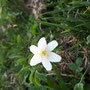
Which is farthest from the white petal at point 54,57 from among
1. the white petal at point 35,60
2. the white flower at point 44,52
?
the white petal at point 35,60

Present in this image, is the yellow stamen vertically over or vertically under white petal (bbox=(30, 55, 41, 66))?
over

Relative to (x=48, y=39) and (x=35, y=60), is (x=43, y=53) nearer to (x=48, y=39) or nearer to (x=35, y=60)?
(x=35, y=60)

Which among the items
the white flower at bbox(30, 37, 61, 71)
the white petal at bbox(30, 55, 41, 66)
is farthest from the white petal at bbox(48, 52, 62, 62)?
the white petal at bbox(30, 55, 41, 66)

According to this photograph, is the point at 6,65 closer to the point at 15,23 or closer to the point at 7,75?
the point at 7,75

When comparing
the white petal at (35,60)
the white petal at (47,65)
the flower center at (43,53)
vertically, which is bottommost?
the white petal at (47,65)

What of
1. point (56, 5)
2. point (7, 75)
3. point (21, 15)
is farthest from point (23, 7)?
point (7, 75)

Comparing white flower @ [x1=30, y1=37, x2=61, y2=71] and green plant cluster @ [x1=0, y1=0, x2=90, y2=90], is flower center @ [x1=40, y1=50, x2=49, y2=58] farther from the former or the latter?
green plant cluster @ [x1=0, y1=0, x2=90, y2=90]

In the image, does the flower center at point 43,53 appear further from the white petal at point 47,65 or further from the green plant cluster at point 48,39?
the green plant cluster at point 48,39

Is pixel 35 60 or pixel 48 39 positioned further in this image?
pixel 48 39

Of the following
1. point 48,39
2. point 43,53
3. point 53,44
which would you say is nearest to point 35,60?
point 43,53
